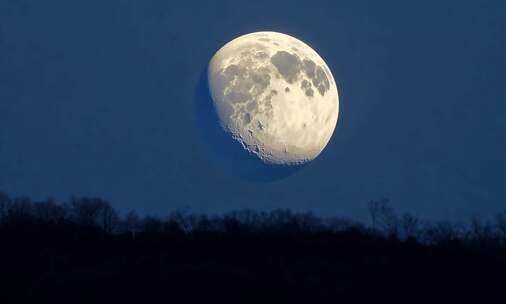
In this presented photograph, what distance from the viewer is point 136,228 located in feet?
223

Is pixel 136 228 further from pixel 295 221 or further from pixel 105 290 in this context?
pixel 105 290

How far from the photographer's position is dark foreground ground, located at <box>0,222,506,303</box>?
150ft

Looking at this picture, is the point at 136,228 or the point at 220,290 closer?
the point at 220,290

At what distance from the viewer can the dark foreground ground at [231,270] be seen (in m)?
45.8

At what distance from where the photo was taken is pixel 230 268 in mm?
48500

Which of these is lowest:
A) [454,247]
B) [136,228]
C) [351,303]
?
[351,303]

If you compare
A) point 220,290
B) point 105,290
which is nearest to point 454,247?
point 220,290

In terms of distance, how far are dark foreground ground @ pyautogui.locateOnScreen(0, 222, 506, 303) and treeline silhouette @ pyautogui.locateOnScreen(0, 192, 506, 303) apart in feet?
0.16

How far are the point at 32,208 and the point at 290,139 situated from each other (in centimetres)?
3363

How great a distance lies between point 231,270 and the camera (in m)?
48.1

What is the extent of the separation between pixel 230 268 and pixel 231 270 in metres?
0.41

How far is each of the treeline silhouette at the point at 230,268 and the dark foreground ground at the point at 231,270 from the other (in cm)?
5

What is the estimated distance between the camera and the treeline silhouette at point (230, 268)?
45844 mm

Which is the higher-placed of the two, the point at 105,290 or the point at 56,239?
the point at 56,239
